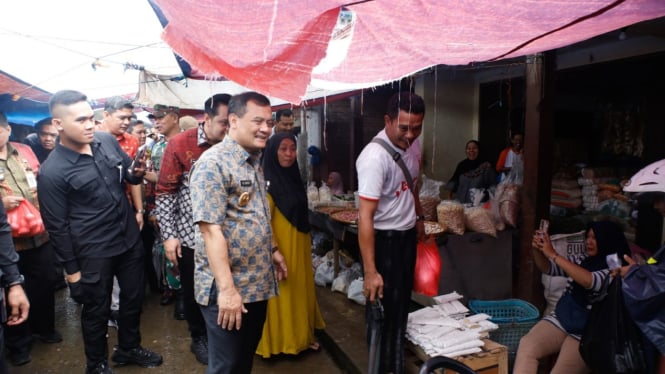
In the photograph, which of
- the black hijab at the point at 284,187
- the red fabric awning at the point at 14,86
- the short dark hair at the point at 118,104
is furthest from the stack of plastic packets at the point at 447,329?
the red fabric awning at the point at 14,86

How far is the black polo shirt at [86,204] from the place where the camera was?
2.84 meters

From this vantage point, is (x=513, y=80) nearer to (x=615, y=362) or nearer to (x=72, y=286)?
(x=615, y=362)

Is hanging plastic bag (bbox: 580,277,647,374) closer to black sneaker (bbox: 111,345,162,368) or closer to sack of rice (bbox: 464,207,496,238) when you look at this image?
sack of rice (bbox: 464,207,496,238)

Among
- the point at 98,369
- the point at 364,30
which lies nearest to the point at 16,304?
the point at 98,369

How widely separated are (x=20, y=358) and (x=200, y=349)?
1.63 metres

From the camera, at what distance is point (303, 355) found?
12.3ft

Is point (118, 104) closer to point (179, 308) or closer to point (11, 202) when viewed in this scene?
point (11, 202)

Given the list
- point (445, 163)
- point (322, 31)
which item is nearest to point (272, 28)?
point (322, 31)

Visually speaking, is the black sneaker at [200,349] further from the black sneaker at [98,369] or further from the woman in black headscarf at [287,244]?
the black sneaker at [98,369]

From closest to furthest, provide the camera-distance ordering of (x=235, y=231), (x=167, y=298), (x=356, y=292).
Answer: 1. (x=235, y=231)
2. (x=356, y=292)
3. (x=167, y=298)

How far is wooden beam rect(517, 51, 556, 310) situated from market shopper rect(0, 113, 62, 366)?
4.52 m

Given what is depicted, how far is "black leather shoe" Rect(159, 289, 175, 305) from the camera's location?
4.97m

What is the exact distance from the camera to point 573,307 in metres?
2.78

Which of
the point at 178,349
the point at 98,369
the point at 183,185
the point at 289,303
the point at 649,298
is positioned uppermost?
the point at 183,185
